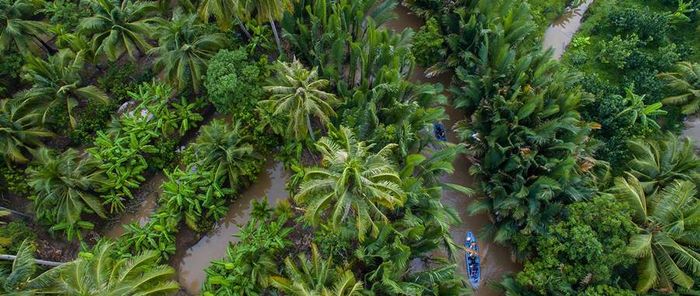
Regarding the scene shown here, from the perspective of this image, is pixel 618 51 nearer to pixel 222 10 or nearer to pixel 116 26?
pixel 222 10

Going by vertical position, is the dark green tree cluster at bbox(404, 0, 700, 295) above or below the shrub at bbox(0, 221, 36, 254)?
above

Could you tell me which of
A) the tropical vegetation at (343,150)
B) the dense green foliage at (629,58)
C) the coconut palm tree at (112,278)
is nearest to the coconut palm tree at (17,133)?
the tropical vegetation at (343,150)

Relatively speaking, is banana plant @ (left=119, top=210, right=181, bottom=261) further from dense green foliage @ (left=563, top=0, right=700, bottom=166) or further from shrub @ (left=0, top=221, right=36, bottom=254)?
dense green foliage @ (left=563, top=0, right=700, bottom=166)

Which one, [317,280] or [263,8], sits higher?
[263,8]

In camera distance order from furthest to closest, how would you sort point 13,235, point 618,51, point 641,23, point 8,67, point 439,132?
point 641,23 → point 618,51 → point 439,132 → point 8,67 → point 13,235

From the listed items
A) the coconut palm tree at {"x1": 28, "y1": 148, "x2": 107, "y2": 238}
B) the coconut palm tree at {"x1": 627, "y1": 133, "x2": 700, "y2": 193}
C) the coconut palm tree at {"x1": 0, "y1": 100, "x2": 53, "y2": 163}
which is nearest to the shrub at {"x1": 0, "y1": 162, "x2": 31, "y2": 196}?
the coconut palm tree at {"x1": 0, "y1": 100, "x2": 53, "y2": 163}

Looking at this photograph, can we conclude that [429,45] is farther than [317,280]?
Yes

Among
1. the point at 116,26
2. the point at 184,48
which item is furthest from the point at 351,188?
the point at 116,26
